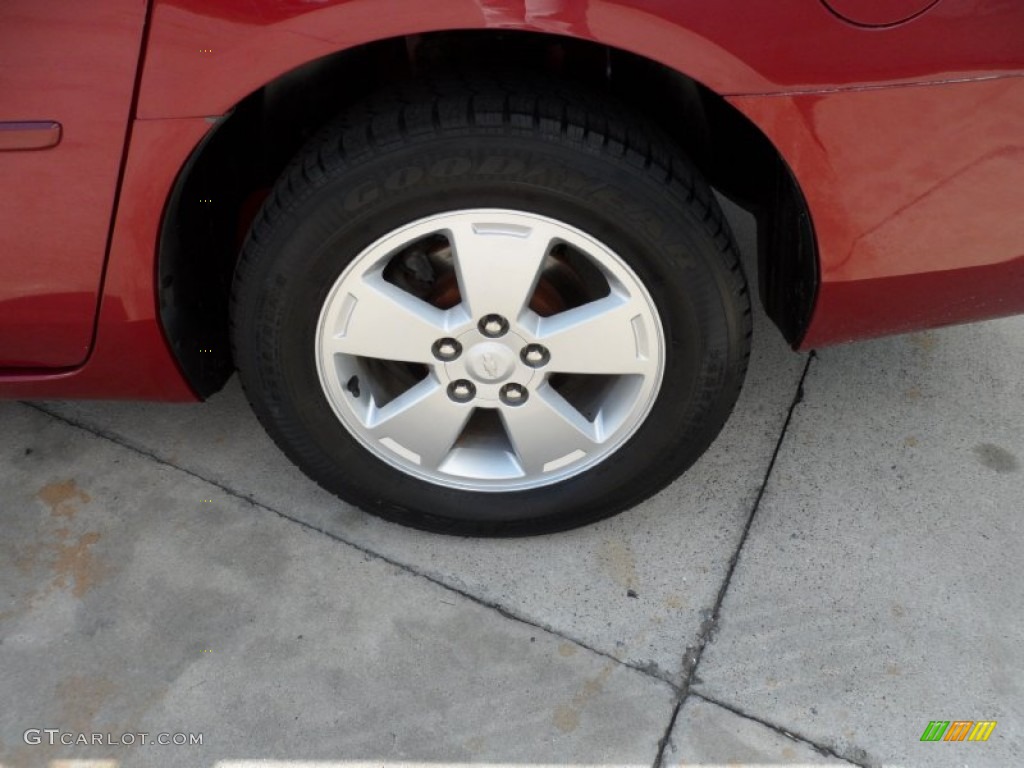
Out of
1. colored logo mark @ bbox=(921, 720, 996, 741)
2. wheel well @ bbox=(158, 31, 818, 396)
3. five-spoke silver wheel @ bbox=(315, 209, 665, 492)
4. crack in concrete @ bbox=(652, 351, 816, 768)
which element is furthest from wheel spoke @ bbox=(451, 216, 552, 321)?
colored logo mark @ bbox=(921, 720, 996, 741)

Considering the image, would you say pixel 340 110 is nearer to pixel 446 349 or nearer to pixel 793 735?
→ pixel 446 349

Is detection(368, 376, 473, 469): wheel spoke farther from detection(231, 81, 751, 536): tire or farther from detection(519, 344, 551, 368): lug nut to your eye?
detection(519, 344, 551, 368): lug nut

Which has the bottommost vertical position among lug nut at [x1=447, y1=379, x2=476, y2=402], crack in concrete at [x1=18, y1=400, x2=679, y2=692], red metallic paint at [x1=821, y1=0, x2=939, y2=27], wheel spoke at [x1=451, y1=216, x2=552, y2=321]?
crack in concrete at [x1=18, y1=400, x2=679, y2=692]

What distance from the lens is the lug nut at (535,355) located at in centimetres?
182

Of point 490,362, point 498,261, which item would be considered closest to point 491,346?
point 490,362

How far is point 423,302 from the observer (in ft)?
5.94

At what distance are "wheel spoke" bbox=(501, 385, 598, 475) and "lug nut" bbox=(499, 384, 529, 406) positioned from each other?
11mm

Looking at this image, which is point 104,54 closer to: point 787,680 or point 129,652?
point 129,652

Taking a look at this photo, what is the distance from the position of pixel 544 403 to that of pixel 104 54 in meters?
0.95

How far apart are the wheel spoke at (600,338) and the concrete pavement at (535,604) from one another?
46 centimetres

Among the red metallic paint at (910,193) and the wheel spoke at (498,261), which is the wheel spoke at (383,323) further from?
the red metallic paint at (910,193)

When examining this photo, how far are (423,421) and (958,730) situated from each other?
112 cm

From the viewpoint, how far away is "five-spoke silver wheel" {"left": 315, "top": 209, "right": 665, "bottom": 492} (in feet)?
5.63

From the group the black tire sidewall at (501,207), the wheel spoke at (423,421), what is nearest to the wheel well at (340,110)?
the black tire sidewall at (501,207)
